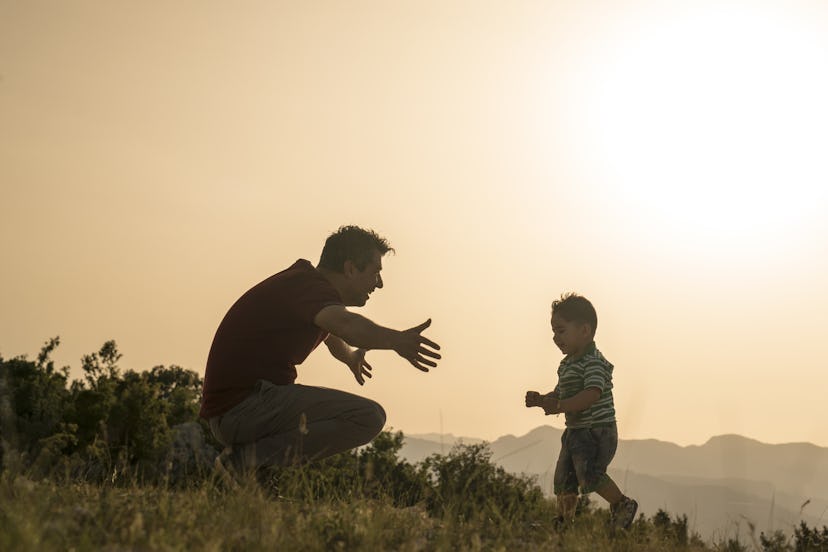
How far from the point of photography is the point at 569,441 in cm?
820

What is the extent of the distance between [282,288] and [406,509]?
189 centimetres

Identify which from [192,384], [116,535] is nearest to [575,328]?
[116,535]

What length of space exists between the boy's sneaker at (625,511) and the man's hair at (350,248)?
2885mm

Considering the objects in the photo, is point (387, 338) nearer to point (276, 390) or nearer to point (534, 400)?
point (276, 390)

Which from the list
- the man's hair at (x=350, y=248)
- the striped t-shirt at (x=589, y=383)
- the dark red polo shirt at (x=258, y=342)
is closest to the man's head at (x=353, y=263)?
the man's hair at (x=350, y=248)

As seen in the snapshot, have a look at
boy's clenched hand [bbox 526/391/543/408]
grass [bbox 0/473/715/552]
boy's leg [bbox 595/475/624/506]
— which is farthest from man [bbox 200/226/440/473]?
boy's leg [bbox 595/475/624/506]

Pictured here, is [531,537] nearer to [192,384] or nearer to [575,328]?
[575,328]

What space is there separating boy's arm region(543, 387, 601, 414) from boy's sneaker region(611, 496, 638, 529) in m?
0.85

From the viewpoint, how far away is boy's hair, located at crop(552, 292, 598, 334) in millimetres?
8383

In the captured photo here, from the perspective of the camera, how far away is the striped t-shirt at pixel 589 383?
319 inches

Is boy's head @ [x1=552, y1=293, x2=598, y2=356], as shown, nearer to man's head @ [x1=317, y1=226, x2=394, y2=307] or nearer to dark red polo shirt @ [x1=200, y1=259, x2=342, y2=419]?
man's head @ [x1=317, y1=226, x2=394, y2=307]

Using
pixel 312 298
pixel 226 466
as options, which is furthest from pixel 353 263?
pixel 226 466

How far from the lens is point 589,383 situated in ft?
26.5

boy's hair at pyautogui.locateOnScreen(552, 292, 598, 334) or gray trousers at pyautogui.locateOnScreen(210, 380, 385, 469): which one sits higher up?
boy's hair at pyautogui.locateOnScreen(552, 292, 598, 334)
